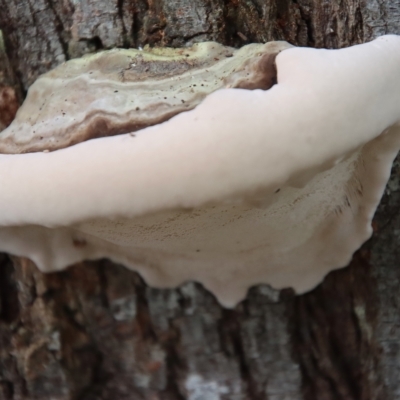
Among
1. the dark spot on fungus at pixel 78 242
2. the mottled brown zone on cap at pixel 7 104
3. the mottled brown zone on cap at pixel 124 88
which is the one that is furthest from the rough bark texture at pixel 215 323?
the mottled brown zone on cap at pixel 7 104

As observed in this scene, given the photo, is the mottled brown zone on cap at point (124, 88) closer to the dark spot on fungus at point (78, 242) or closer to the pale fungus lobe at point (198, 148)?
the pale fungus lobe at point (198, 148)

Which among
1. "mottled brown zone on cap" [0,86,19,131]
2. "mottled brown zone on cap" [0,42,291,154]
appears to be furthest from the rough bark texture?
"mottled brown zone on cap" [0,86,19,131]

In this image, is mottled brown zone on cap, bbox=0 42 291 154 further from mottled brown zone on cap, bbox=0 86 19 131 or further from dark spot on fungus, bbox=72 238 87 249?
dark spot on fungus, bbox=72 238 87 249

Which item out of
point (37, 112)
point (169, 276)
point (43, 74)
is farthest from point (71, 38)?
point (169, 276)

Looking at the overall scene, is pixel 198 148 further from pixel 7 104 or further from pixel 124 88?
pixel 7 104

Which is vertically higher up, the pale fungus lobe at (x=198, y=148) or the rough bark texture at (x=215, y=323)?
the pale fungus lobe at (x=198, y=148)

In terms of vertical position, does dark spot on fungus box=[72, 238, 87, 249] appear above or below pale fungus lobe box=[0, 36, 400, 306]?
below

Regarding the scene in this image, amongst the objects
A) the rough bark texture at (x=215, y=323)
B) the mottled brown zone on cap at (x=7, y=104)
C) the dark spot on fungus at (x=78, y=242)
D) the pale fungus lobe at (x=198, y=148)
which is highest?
the mottled brown zone on cap at (x=7, y=104)
